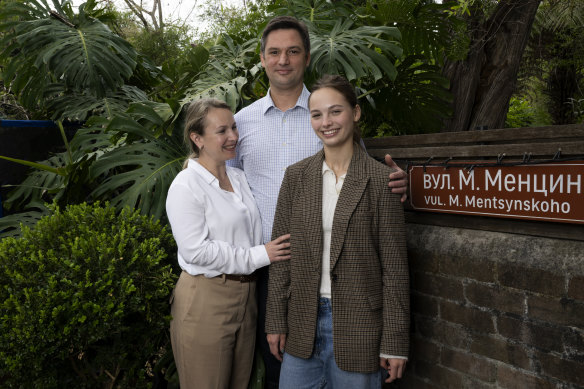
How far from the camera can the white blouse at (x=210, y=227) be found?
1996 mm

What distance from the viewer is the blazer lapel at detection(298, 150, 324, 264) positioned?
1894 mm

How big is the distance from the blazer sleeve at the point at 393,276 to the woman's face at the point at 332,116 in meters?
0.27

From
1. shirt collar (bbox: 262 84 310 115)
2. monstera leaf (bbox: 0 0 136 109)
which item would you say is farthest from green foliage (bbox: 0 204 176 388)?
monstera leaf (bbox: 0 0 136 109)

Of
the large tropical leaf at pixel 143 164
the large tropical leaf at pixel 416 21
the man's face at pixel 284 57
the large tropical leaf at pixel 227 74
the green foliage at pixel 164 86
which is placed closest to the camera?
the man's face at pixel 284 57

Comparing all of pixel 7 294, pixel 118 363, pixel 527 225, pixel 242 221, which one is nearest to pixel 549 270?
pixel 527 225

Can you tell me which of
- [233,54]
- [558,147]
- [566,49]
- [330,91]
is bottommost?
[558,147]

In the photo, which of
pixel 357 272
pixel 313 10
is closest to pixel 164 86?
pixel 313 10

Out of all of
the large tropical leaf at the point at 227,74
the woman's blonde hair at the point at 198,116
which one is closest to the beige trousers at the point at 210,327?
the woman's blonde hair at the point at 198,116

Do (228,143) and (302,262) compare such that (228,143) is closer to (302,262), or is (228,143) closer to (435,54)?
(302,262)

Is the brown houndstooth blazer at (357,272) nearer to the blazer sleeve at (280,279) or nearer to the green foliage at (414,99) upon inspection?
the blazer sleeve at (280,279)

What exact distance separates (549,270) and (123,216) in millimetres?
2080

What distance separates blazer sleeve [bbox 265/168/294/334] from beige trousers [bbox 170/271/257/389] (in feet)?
0.58

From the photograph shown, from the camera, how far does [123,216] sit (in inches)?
104

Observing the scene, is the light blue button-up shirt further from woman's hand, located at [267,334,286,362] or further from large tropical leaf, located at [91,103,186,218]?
large tropical leaf, located at [91,103,186,218]
